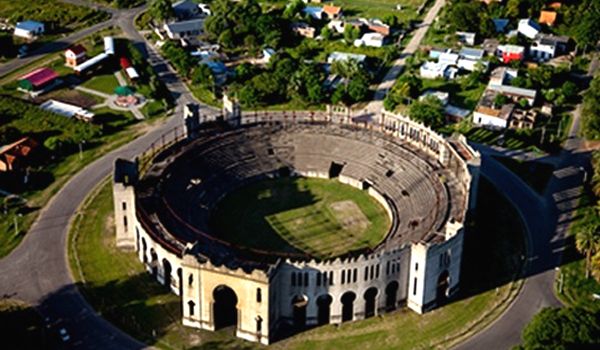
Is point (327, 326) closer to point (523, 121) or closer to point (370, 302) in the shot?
point (370, 302)

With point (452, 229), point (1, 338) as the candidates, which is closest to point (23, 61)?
point (1, 338)

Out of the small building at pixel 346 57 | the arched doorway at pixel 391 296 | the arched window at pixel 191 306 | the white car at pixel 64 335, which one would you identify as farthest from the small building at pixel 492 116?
the white car at pixel 64 335

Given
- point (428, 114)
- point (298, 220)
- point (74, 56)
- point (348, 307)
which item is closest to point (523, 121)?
point (428, 114)

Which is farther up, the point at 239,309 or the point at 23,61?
the point at 23,61

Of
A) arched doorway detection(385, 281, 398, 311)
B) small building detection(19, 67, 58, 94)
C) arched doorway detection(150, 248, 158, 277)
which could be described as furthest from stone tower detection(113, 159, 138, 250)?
small building detection(19, 67, 58, 94)

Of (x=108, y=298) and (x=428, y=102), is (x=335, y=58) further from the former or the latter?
(x=108, y=298)
